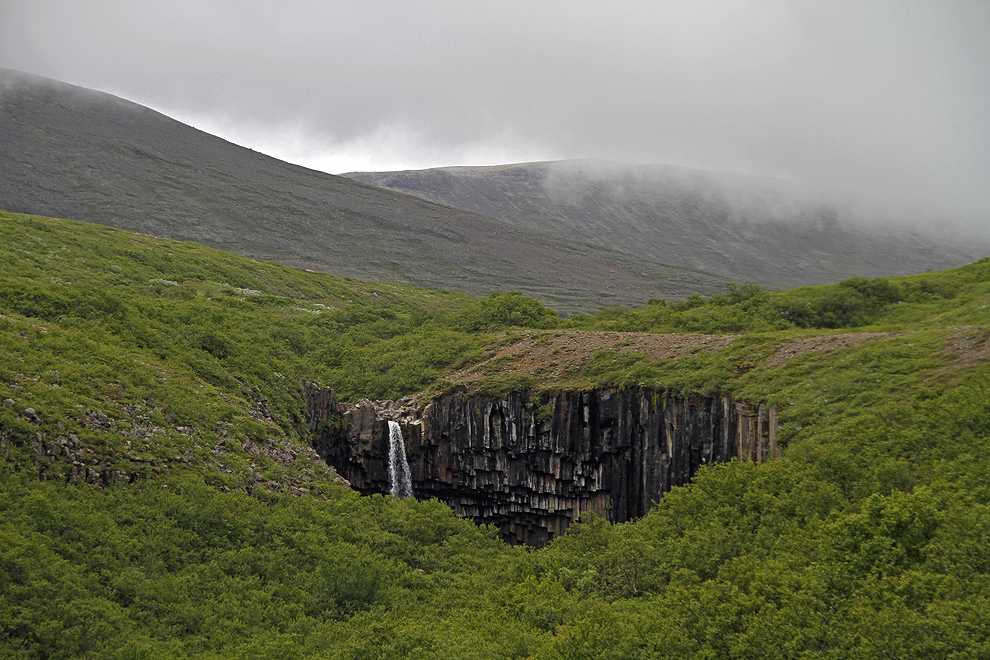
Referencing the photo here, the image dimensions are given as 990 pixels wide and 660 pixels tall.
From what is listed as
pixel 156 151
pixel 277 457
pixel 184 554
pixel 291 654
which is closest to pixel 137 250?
pixel 277 457

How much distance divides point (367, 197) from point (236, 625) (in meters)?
169

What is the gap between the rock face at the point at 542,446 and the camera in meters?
31.8

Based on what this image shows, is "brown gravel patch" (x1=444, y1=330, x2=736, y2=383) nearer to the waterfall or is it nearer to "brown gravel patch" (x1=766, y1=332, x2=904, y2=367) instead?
"brown gravel patch" (x1=766, y1=332, x2=904, y2=367)

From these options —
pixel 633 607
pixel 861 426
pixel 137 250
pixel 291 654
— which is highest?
pixel 137 250

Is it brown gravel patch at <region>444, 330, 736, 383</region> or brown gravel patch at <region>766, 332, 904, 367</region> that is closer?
brown gravel patch at <region>766, 332, 904, 367</region>

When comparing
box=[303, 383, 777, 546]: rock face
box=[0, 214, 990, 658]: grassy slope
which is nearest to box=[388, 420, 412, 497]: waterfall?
box=[303, 383, 777, 546]: rock face

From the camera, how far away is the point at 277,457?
32.8 meters

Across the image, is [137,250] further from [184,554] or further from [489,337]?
[184,554]

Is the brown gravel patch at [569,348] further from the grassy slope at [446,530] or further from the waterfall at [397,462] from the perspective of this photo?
the waterfall at [397,462]

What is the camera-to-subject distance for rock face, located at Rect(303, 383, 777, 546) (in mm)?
31750

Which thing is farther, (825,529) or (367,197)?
(367,197)

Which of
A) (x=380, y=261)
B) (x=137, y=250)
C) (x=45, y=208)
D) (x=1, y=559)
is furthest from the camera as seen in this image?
(x=380, y=261)

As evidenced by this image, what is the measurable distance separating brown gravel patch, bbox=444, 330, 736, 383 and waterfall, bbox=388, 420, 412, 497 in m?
4.18

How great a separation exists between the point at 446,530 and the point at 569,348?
13726mm
